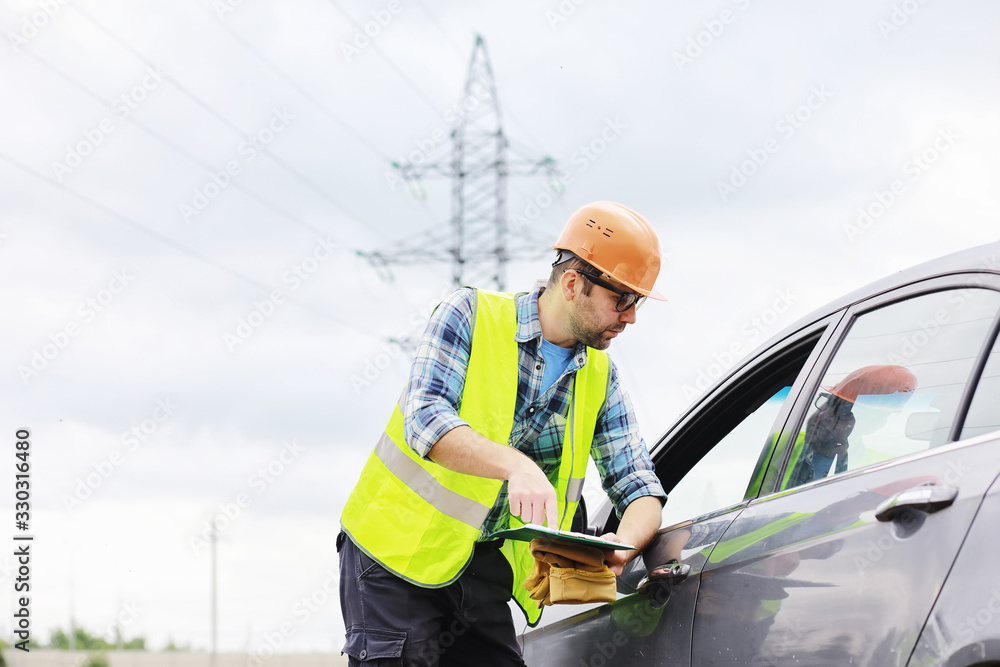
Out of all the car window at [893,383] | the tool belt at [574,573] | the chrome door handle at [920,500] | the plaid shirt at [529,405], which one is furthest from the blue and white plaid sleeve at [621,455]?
the chrome door handle at [920,500]

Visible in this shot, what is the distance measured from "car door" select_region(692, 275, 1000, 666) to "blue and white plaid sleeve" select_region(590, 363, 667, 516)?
569 mm

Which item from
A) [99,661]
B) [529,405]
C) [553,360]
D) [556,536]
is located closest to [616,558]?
[556,536]

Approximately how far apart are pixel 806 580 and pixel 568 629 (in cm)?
119

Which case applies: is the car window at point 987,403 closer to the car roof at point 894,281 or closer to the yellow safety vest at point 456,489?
the car roof at point 894,281

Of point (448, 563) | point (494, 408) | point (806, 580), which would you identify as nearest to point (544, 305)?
point (494, 408)

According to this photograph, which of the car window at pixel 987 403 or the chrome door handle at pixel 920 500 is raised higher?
the car window at pixel 987 403

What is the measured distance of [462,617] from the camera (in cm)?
294

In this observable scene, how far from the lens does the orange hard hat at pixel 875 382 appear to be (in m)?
2.29

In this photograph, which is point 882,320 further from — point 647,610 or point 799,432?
point 647,610

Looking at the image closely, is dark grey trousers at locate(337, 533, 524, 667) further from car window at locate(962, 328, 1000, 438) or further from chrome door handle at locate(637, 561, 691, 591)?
car window at locate(962, 328, 1000, 438)

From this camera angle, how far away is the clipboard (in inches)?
93.1

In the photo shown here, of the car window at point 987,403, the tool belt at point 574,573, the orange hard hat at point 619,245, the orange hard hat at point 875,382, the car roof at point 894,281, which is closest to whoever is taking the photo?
the car window at point 987,403

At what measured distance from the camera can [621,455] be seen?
3143 mm

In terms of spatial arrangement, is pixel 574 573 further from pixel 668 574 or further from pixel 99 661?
pixel 99 661
